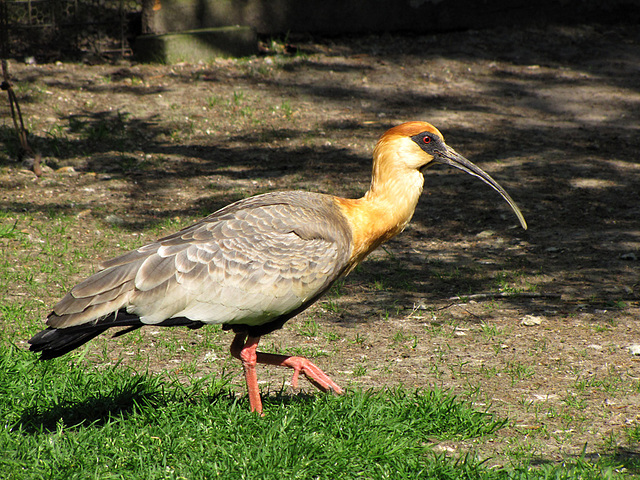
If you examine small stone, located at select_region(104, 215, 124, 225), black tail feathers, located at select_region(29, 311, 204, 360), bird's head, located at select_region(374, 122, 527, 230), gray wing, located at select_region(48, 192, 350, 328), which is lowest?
small stone, located at select_region(104, 215, 124, 225)

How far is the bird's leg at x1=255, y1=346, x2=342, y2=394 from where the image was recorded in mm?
4566

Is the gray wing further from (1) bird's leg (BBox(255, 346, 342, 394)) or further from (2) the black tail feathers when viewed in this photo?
(1) bird's leg (BBox(255, 346, 342, 394))

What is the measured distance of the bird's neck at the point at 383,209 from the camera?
4703 millimetres

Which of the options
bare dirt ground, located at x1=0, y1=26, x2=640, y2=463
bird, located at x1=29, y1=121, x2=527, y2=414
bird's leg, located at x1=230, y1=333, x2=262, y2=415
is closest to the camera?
bird, located at x1=29, y1=121, x2=527, y2=414

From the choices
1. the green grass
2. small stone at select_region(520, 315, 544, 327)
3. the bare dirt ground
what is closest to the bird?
the green grass

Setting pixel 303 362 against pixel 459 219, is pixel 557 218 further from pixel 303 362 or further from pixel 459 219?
pixel 303 362

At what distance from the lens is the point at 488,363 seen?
522 cm

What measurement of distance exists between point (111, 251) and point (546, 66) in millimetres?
8013

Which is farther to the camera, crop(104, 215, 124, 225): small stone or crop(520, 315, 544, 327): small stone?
crop(104, 215, 124, 225): small stone

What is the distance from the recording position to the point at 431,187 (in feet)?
28.3

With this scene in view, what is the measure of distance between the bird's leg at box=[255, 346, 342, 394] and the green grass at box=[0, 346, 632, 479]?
0.27ft

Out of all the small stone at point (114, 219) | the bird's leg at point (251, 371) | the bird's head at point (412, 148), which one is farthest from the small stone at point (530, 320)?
the small stone at point (114, 219)

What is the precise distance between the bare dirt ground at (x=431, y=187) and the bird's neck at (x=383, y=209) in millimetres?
997

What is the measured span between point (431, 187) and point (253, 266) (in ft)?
15.3
